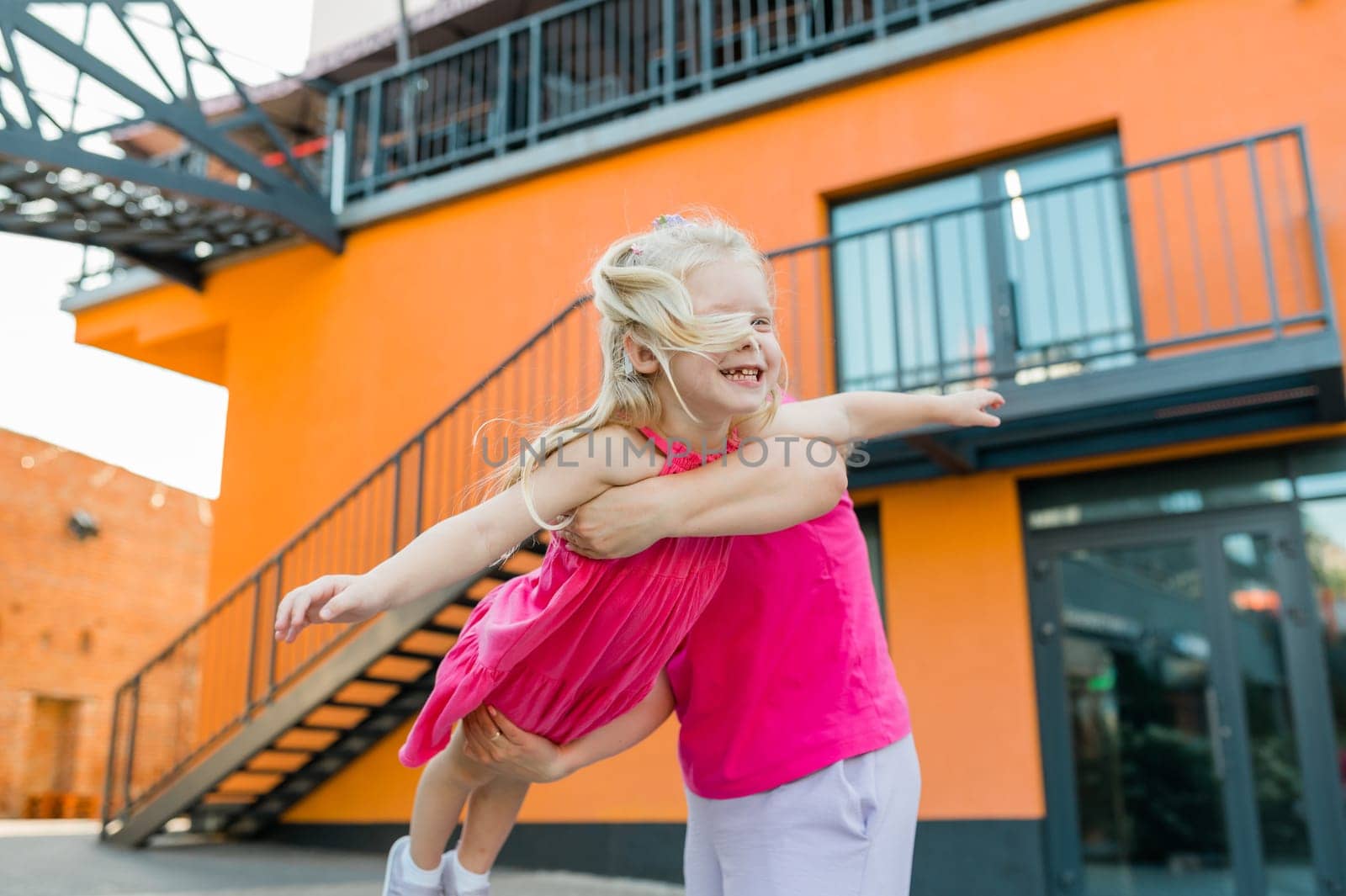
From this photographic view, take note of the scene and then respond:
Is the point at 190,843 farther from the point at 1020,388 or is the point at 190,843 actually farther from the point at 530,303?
the point at 1020,388

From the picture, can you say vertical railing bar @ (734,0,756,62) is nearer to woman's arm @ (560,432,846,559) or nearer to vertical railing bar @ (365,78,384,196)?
vertical railing bar @ (365,78,384,196)

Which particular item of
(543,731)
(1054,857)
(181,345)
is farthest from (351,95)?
(543,731)

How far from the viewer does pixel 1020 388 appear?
5586mm

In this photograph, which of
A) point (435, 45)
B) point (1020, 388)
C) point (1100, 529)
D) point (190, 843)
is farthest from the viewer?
point (435, 45)

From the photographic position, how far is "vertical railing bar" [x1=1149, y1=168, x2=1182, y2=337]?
5816 mm

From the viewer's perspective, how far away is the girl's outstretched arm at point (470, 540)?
142 cm

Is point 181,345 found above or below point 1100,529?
above

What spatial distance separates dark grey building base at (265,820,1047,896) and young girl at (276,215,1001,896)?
15.5ft

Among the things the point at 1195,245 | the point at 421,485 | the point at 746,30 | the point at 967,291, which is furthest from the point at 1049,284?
the point at 421,485

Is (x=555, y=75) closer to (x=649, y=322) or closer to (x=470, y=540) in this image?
(x=649, y=322)

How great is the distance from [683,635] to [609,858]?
5668 millimetres

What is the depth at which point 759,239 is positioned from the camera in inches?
289

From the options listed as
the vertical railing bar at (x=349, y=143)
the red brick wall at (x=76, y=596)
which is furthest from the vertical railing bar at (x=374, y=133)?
the red brick wall at (x=76, y=596)

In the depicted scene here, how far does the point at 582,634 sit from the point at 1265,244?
15.7 feet
